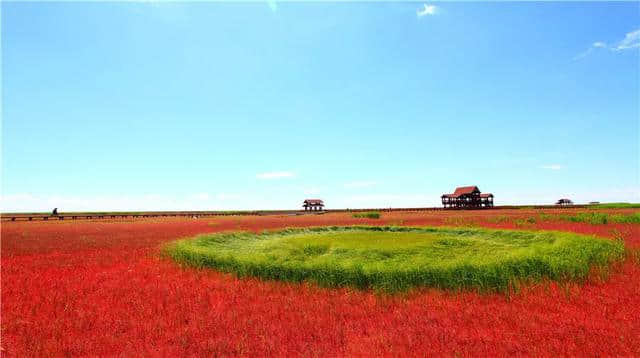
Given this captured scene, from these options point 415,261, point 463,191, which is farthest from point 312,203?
point 415,261

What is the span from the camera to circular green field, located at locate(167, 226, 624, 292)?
998cm

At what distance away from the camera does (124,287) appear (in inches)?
415

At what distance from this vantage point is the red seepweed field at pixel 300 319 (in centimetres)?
612

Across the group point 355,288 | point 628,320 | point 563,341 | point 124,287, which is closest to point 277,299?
point 355,288

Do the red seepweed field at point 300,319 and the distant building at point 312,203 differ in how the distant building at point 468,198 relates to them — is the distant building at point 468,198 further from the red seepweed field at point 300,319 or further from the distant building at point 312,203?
the red seepweed field at point 300,319

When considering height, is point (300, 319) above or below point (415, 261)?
below

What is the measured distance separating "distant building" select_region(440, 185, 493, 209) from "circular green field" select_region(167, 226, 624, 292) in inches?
3095

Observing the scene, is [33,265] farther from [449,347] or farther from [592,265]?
[592,265]

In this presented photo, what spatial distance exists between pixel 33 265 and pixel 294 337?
13912 millimetres

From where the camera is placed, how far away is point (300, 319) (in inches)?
298

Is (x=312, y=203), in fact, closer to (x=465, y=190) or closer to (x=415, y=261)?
(x=465, y=190)

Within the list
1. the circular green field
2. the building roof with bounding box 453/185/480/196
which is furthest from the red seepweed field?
the building roof with bounding box 453/185/480/196

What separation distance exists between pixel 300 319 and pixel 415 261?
211 inches

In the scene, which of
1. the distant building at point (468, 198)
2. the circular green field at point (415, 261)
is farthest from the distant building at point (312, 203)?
the circular green field at point (415, 261)
